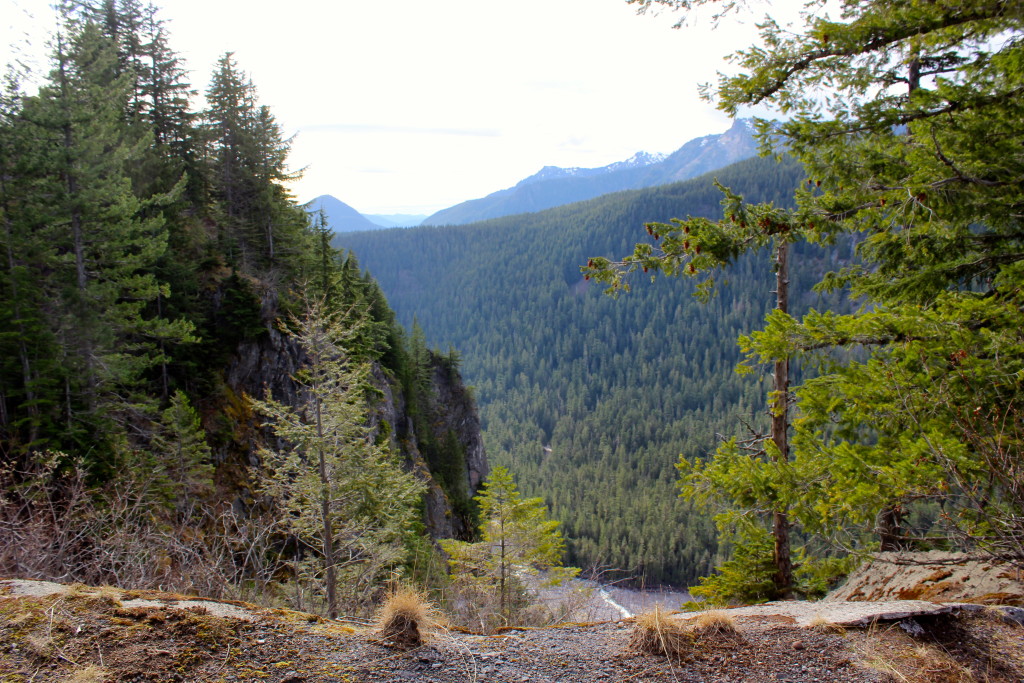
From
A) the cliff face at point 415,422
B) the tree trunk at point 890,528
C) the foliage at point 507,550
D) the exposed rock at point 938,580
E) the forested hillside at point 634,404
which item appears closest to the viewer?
the exposed rock at point 938,580

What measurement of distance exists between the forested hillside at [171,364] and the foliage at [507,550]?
172 centimetres

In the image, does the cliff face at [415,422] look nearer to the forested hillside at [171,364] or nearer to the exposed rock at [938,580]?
the forested hillside at [171,364]

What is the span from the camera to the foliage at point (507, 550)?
11.3m

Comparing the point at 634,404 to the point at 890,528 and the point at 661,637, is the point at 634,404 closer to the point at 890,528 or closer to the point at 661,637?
the point at 890,528

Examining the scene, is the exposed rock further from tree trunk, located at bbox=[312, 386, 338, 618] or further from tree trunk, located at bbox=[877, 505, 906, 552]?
tree trunk, located at bbox=[312, 386, 338, 618]

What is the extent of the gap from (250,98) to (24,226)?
13.7 m

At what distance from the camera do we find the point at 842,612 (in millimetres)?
3670

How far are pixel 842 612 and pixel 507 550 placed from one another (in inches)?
350

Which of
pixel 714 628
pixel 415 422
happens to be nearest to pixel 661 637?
pixel 714 628

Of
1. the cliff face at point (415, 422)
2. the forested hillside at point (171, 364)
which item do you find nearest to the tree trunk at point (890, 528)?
the forested hillside at point (171, 364)

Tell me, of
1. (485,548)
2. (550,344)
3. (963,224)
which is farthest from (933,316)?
(550,344)

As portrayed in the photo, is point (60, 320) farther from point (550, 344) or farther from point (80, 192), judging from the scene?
point (550, 344)

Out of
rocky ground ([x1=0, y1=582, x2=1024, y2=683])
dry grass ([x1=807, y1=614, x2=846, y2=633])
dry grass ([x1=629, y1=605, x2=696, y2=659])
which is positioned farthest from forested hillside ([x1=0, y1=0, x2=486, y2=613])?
dry grass ([x1=807, y1=614, x2=846, y2=633])

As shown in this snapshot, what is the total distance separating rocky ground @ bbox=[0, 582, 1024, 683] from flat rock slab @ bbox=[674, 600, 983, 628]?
0.12 ft
